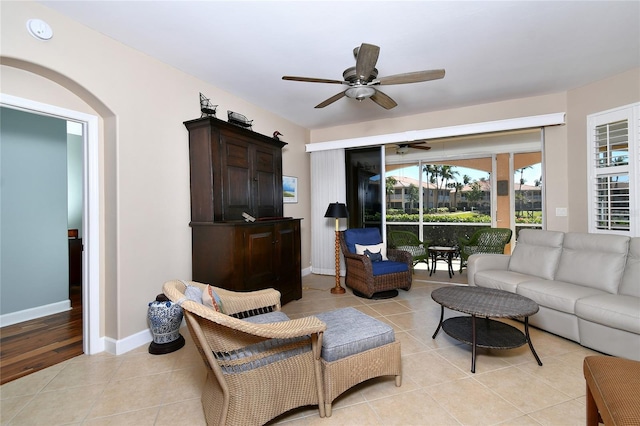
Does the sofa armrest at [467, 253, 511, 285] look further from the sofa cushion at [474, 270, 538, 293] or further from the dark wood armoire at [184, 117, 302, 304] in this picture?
the dark wood armoire at [184, 117, 302, 304]

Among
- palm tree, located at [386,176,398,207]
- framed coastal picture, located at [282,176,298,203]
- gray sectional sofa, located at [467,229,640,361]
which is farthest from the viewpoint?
palm tree, located at [386,176,398,207]

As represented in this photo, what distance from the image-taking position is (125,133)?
262 centimetres

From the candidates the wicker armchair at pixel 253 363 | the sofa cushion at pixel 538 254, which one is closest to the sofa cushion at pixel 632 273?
the sofa cushion at pixel 538 254

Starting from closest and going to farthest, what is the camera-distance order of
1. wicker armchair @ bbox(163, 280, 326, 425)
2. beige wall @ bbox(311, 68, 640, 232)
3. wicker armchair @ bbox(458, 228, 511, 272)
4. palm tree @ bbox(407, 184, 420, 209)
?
1. wicker armchair @ bbox(163, 280, 326, 425)
2. beige wall @ bbox(311, 68, 640, 232)
3. wicker armchair @ bbox(458, 228, 511, 272)
4. palm tree @ bbox(407, 184, 420, 209)

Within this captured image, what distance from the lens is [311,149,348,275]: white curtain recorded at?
532cm

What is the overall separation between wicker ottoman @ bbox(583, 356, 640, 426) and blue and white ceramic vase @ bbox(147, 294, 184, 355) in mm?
2841

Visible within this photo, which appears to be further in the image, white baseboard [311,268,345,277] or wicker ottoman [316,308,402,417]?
white baseboard [311,268,345,277]

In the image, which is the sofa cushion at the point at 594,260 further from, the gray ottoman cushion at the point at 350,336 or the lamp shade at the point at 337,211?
the lamp shade at the point at 337,211

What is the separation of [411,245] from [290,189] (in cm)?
261

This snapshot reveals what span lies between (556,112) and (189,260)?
5284mm

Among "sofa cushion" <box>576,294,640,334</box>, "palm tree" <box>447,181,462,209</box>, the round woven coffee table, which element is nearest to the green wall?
the round woven coffee table

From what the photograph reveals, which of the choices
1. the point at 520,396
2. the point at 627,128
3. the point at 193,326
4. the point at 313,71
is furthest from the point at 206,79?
the point at 627,128

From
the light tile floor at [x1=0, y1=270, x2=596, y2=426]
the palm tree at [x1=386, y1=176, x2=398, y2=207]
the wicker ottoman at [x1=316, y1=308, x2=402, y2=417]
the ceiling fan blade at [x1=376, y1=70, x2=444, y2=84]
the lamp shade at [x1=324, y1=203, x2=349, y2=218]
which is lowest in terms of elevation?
the light tile floor at [x1=0, y1=270, x2=596, y2=426]

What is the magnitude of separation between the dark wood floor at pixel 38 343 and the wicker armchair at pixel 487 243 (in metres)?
5.54
